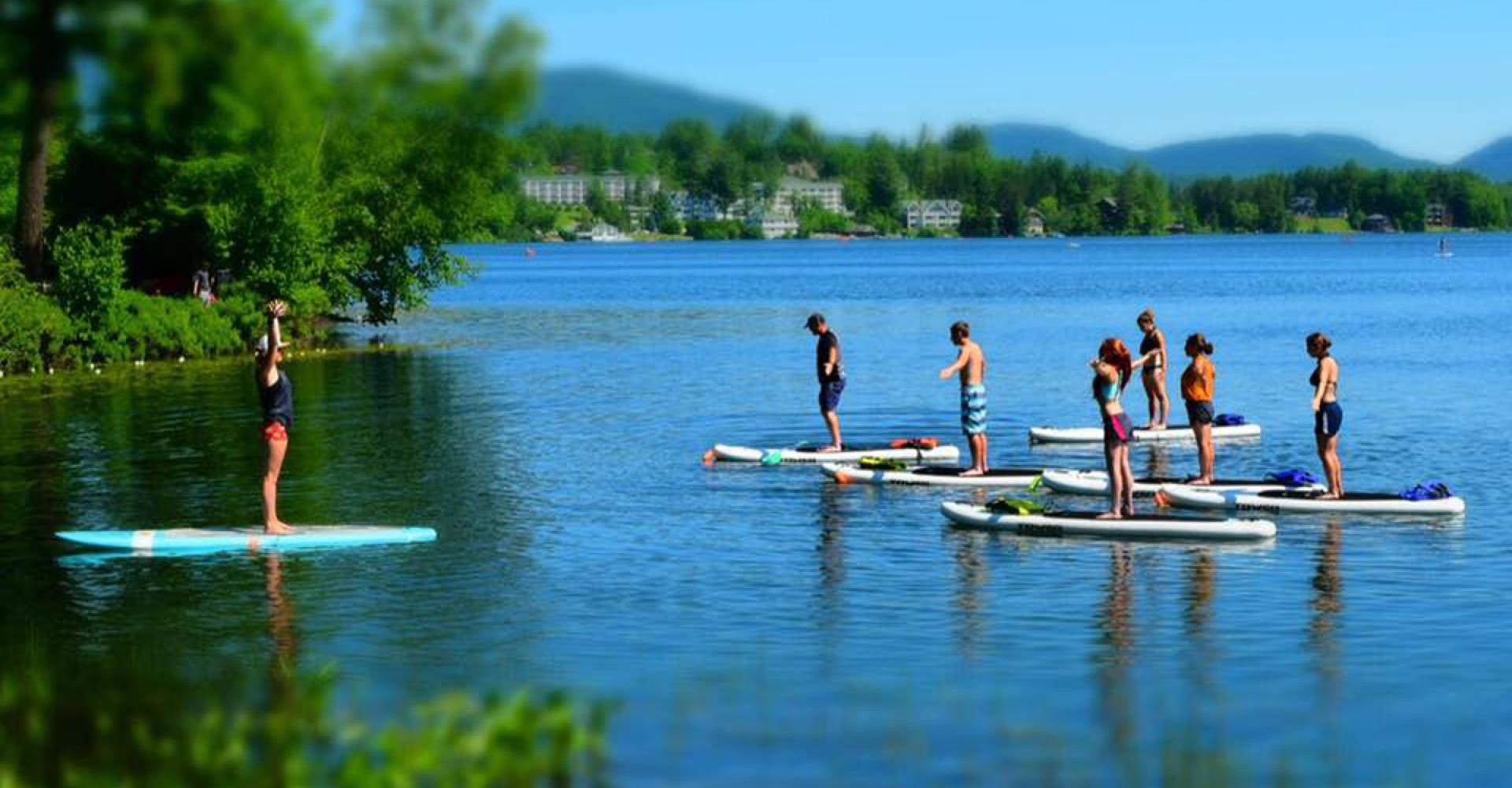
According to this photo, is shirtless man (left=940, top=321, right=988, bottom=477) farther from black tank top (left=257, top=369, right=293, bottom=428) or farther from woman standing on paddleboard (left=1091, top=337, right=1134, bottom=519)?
black tank top (left=257, top=369, right=293, bottom=428)

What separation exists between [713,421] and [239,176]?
22.0m

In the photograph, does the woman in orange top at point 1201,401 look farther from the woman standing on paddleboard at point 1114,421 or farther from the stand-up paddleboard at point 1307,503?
the woman standing on paddleboard at point 1114,421

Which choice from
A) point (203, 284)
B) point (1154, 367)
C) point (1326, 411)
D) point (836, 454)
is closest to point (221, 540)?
point (836, 454)

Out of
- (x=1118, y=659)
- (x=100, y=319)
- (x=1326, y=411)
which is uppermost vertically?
(x=100, y=319)

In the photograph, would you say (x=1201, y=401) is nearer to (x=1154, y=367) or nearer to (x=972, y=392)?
(x=972, y=392)

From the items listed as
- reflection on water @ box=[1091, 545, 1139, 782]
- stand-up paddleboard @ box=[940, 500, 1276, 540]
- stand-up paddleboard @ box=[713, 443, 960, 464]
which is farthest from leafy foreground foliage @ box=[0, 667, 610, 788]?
stand-up paddleboard @ box=[713, 443, 960, 464]

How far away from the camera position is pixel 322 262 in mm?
54812

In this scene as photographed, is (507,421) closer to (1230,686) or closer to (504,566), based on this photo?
(504,566)

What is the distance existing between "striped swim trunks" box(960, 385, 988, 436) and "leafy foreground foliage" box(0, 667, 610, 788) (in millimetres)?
14108

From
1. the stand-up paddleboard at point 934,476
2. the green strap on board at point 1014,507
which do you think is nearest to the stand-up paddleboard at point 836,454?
the stand-up paddleboard at point 934,476

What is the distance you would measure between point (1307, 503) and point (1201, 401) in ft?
8.19

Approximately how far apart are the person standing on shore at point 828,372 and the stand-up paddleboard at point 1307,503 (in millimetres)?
5984

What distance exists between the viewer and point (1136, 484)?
85.3 feet

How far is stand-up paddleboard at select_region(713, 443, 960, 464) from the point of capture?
29188mm
